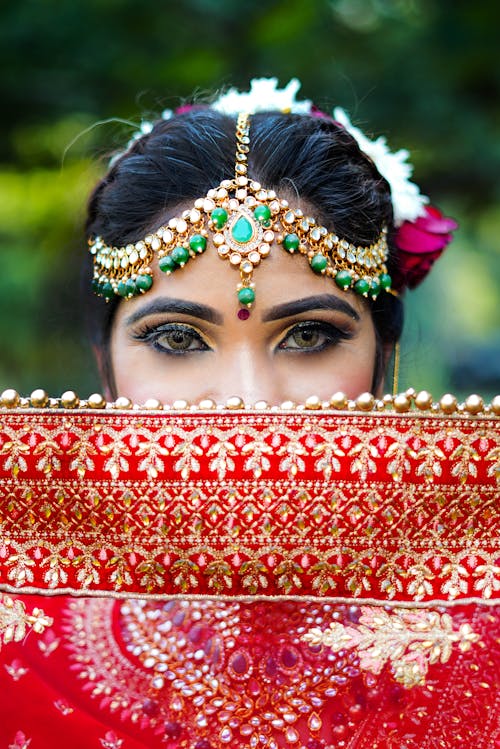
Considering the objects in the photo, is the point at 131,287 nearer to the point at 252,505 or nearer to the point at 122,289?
the point at 122,289

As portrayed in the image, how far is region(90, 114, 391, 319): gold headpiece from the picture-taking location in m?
1.35

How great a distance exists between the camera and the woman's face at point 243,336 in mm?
1359

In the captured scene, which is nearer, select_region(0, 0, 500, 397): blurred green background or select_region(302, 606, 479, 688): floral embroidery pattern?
select_region(302, 606, 479, 688): floral embroidery pattern

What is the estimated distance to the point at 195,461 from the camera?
999 mm

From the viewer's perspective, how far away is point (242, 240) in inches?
53.4

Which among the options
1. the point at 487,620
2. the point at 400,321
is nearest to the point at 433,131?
the point at 400,321

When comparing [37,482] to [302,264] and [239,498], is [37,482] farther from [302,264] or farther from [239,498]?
[302,264]

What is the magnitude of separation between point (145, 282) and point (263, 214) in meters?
0.25

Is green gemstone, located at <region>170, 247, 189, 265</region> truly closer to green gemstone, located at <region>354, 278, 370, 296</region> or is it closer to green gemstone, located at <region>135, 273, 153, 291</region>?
green gemstone, located at <region>135, 273, 153, 291</region>

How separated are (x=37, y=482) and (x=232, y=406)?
275 millimetres

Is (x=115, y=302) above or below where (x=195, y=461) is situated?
above

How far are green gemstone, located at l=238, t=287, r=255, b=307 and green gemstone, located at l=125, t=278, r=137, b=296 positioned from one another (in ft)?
0.74

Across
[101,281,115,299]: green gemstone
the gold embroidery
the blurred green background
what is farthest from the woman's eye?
the blurred green background

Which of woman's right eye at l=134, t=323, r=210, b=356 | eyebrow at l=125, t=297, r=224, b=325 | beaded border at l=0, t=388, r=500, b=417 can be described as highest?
eyebrow at l=125, t=297, r=224, b=325
